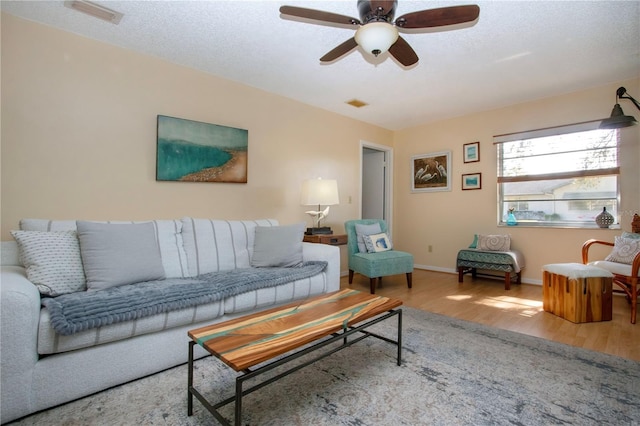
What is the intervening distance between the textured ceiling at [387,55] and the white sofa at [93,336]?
1.56m

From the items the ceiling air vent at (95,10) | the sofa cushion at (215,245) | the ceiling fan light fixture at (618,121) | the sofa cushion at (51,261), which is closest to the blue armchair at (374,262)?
the sofa cushion at (215,245)

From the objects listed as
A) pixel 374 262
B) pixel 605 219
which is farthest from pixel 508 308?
pixel 605 219

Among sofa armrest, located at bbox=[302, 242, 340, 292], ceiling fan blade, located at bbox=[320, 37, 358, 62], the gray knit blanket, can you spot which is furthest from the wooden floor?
ceiling fan blade, located at bbox=[320, 37, 358, 62]

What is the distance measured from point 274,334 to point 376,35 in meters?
1.74

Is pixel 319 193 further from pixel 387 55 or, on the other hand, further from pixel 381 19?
pixel 381 19

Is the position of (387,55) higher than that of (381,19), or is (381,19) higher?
(387,55)

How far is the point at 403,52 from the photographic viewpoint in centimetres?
218

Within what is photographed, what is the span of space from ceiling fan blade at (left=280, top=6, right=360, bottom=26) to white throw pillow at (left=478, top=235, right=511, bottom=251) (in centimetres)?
350

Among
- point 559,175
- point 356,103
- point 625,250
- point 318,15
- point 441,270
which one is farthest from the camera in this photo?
point 441,270

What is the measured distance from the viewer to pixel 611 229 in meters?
3.50

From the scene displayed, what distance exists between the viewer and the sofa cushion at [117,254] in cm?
185

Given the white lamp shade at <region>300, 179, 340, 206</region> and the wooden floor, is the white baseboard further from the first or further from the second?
the white lamp shade at <region>300, 179, 340, 206</region>

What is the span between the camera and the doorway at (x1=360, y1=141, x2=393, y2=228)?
18.0ft

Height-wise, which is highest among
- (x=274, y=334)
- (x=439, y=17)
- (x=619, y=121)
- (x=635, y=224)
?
(x=439, y=17)
